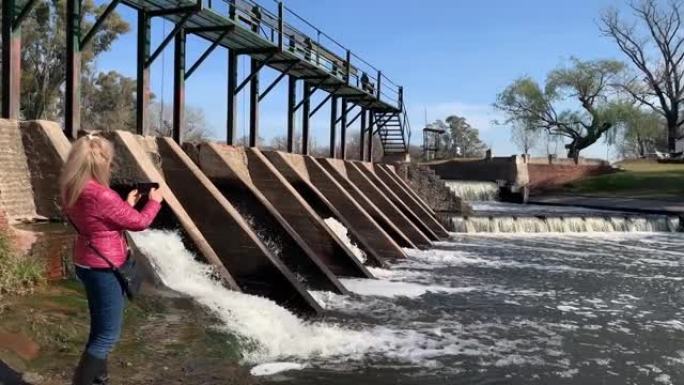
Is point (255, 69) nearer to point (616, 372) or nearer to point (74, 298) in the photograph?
point (74, 298)

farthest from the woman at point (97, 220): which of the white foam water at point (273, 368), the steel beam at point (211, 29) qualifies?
the steel beam at point (211, 29)

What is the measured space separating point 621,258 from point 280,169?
396 inches

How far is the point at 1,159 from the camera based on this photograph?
29.0ft

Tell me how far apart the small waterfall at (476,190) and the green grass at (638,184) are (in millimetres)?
8856

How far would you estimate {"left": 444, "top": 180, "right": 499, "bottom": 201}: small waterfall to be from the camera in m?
41.5

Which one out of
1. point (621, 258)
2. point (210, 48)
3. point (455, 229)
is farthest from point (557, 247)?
point (210, 48)

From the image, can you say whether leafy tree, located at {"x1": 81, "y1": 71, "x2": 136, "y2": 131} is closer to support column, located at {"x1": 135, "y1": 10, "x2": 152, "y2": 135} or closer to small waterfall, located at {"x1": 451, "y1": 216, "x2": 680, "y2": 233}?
small waterfall, located at {"x1": 451, "y1": 216, "x2": 680, "y2": 233}

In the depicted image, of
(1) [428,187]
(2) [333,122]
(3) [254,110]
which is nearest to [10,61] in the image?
(3) [254,110]

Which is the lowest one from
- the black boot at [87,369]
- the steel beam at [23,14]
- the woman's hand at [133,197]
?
the black boot at [87,369]

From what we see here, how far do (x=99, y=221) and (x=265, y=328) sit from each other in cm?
425

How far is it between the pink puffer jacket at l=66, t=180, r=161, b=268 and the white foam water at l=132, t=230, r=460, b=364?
3.30 meters

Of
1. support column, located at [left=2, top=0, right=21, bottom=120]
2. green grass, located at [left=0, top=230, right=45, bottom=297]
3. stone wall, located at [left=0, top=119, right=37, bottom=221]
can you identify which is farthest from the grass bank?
support column, located at [left=2, top=0, right=21, bottom=120]

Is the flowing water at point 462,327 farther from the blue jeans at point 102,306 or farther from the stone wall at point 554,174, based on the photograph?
the stone wall at point 554,174

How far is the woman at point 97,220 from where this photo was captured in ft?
13.5
